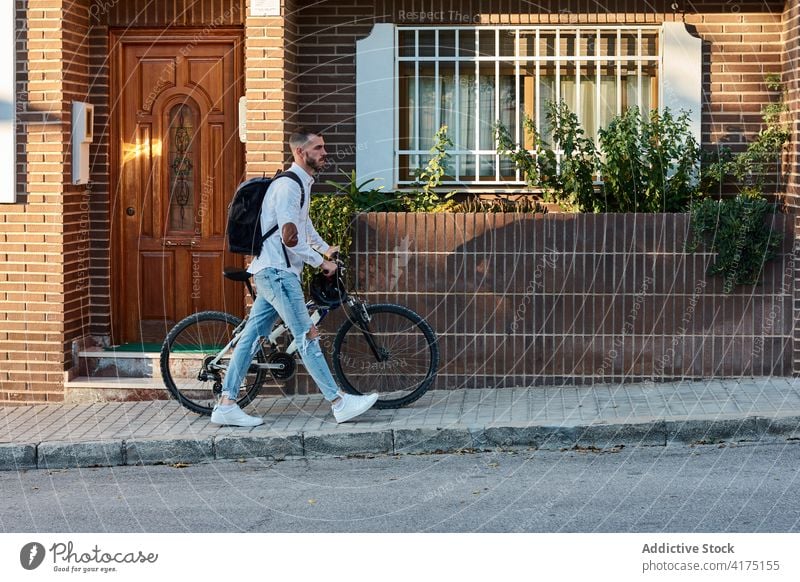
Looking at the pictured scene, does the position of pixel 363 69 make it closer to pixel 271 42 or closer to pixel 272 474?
pixel 271 42

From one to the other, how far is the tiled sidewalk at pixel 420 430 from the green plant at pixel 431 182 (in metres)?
1.99

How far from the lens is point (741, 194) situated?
11.2 m

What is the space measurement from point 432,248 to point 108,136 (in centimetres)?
320

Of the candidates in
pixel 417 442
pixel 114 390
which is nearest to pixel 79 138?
pixel 114 390

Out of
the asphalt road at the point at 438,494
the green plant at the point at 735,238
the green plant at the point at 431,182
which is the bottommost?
the asphalt road at the point at 438,494

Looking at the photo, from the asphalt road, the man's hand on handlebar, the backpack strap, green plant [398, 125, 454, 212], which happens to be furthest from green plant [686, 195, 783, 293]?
the backpack strap

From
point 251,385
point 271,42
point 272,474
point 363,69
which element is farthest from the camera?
point 363,69

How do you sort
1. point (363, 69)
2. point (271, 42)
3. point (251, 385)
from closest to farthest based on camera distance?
1. point (251, 385)
2. point (271, 42)
3. point (363, 69)

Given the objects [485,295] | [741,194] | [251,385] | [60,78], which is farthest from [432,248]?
[60,78]

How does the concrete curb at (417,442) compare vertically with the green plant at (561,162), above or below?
below

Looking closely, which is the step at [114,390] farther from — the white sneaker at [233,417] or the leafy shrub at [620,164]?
the leafy shrub at [620,164]

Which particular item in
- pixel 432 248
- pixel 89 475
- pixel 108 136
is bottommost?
pixel 89 475

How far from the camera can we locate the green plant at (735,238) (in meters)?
10.8

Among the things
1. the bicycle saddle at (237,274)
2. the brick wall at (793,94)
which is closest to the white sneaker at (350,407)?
the bicycle saddle at (237,274)
